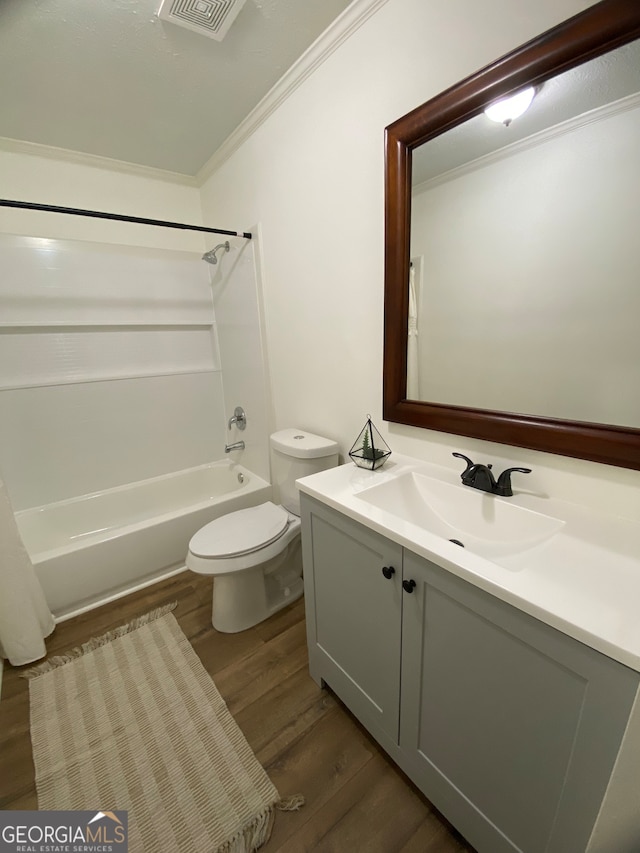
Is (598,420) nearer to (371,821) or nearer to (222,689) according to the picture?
(371,821)

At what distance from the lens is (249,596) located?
5.39ft

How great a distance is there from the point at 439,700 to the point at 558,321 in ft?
3.38

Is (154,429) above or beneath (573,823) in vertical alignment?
above

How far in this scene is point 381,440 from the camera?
1435mm

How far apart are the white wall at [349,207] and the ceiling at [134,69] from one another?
6.0 inches

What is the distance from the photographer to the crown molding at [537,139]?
2.50 ft

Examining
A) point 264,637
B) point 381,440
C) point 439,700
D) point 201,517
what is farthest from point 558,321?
point 201,517

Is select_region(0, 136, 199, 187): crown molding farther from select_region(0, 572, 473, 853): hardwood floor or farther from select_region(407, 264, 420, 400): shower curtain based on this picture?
select_region(0, 572, 473, 853): hardwood floor

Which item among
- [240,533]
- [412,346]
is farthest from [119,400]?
[412,346]

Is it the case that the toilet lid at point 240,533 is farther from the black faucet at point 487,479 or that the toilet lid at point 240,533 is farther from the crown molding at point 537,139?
the crown molding at point 537,139

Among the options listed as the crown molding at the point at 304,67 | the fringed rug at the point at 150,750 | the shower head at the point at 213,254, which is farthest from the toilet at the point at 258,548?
the crown molding at the point at 304,67

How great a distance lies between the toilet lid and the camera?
1505 millimetres

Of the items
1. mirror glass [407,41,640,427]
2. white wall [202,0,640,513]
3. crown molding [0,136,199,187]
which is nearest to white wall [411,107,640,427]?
mirror glass [407,41,640,427]

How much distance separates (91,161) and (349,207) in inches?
71.9
